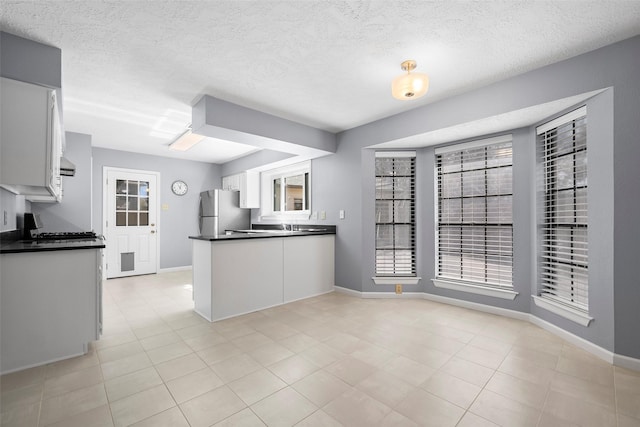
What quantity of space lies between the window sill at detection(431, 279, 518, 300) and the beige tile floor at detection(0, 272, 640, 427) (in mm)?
289

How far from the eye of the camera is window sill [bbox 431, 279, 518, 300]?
3.22m

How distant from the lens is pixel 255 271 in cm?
342

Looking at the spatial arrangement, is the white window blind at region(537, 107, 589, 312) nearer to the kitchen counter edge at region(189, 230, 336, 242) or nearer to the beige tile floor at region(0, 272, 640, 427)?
the beige tile floor at region(0, 272, 640, 427)

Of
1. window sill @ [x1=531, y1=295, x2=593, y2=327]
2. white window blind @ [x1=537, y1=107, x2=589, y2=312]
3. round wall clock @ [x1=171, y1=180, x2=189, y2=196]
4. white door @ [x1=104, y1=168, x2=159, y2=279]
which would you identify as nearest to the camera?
window sill @ [x1=531, y1=295, x2=593, y2=327]

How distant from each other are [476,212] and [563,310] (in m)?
1.31

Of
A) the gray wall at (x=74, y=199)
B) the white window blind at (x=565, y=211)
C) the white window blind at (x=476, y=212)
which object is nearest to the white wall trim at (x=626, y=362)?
the white window blind at (x=565, y=211)

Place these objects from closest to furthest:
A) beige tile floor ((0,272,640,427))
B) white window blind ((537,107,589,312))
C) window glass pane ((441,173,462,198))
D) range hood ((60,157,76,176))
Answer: beige tile floor ((0,272,640,427)) → white window blind ((537,107,589,312)) → range hood ((60,157,76,176)) → window glass pane ((441,173,462,198))

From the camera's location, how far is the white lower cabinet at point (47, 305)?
2.01 metres

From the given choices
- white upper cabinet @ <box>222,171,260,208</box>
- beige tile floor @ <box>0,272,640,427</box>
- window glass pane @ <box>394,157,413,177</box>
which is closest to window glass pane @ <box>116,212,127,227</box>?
white upper cabinet @ <box>222,171,260,208</box>

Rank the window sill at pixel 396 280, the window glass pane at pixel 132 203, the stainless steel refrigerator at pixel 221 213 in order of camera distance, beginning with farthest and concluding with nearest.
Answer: the stainless steel refrigerator at pixel 221 213 → the window glass pane at pixel 132 203 → the window sill at pixel 396 280

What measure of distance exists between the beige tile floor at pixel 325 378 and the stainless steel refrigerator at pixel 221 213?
2952mm

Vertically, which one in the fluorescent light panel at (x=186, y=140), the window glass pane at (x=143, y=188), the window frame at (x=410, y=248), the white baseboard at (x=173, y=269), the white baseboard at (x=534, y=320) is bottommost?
the white baseboard at (x=173, y=269)

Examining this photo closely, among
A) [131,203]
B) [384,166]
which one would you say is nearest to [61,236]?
[131,203]

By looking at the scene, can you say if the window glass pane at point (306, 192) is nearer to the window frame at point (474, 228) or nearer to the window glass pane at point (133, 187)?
the window frame at point (474, 228)
